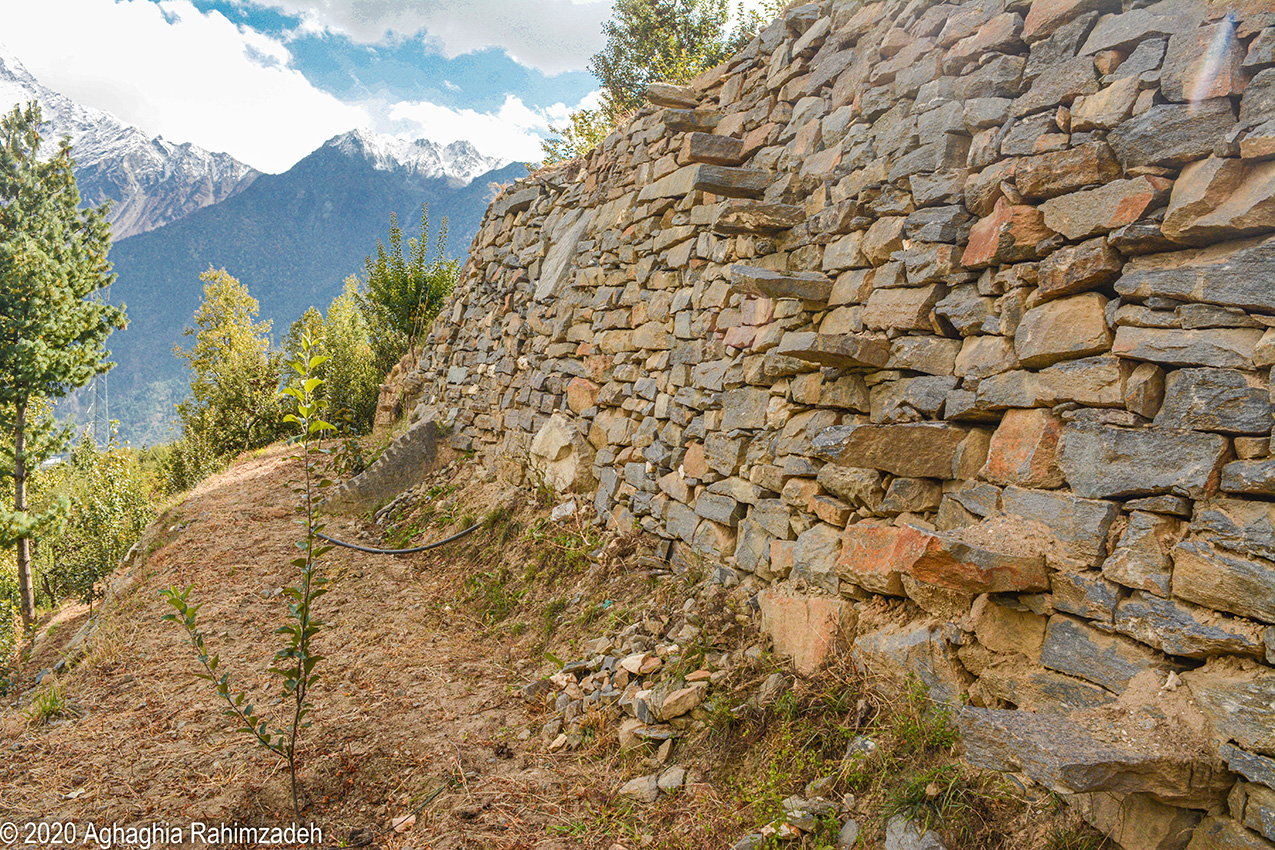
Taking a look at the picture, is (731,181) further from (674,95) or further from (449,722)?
(449,722)

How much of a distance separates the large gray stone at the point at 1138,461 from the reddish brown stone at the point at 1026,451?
0.05 m

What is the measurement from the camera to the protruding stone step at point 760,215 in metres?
3.73

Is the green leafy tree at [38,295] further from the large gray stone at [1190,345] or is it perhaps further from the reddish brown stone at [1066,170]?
the large gray stone at [1190,345]

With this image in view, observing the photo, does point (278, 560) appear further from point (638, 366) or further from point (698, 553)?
point (698, 553)

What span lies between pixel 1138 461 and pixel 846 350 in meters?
1.20

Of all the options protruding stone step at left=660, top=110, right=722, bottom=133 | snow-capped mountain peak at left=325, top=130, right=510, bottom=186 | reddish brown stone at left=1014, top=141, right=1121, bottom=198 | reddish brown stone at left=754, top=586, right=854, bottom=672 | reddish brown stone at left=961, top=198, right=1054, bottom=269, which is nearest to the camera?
reddish brown stone at left=1014, top=141, right=1121, bottom=198

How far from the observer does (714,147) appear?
14.5 ft

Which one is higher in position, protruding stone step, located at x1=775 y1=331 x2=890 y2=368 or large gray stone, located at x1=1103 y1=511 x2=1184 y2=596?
protruding stone step, located at x1=775 y1=331 x2=890 y2=368

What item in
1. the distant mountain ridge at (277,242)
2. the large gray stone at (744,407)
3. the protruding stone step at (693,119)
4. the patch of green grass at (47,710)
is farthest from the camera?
the distant mountain ridge at (277,242)

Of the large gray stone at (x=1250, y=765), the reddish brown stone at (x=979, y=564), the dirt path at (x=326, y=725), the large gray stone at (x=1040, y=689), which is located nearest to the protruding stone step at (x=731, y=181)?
the reddish brown stone at (x=979, y=564)

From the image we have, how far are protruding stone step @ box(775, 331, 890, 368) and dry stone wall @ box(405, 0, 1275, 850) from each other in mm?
13

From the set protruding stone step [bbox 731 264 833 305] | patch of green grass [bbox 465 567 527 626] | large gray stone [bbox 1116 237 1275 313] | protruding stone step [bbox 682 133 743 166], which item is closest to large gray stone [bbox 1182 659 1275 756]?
large gray stone [bbox 1116 237 1275 313]

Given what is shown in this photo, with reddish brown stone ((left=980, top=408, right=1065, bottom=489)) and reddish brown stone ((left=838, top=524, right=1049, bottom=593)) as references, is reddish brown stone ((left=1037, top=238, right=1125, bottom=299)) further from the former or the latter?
reddish brown stone ((left=838, top=524, right=1049, bottom=593))

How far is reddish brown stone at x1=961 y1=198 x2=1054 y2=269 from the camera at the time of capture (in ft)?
8.00
